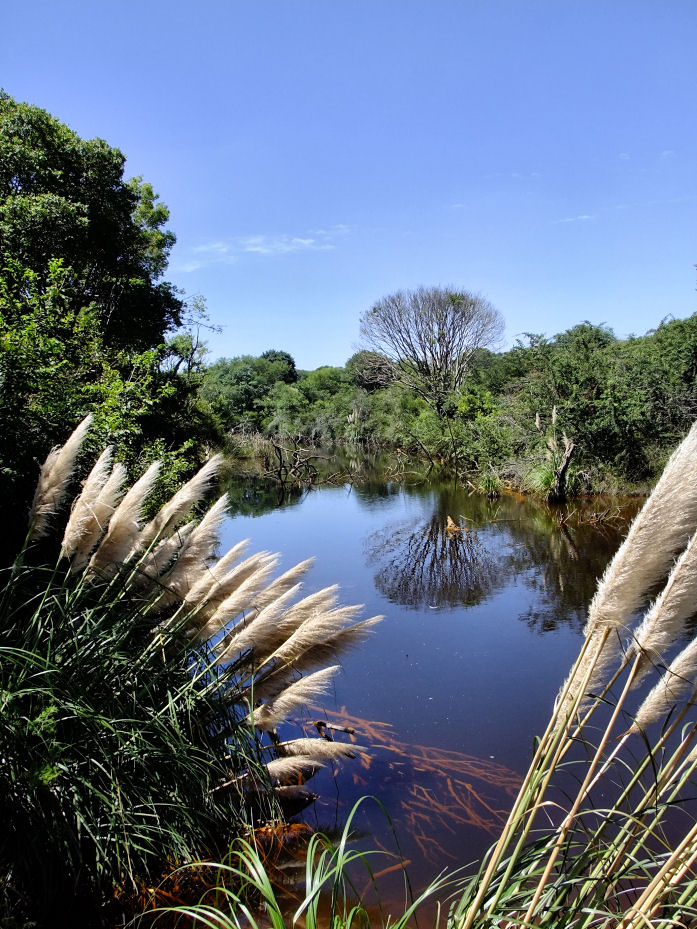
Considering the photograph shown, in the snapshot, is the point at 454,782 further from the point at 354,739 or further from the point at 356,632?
the point at 356,632

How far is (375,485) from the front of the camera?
21000 millimetres

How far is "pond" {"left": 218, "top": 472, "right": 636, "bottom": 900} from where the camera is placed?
386 cm

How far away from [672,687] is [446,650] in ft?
17.8

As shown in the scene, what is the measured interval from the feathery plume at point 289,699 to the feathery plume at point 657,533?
1806mm

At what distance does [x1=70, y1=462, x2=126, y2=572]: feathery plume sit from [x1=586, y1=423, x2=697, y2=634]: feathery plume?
228cm

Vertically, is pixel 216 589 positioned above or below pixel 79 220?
below

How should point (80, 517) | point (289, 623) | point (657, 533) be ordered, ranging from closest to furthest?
point (657, 533) < point (80, 517) < point (289, 623)

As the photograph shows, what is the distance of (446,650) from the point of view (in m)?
6.72

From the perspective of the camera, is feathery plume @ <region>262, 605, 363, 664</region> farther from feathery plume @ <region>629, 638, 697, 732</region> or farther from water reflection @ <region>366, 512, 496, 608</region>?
water reflection @ <region>366, 512, 496, 608</region>

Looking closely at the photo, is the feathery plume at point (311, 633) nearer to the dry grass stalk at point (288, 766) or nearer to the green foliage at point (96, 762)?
the green foliage at point (96, 762)

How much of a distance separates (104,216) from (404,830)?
1431 cm

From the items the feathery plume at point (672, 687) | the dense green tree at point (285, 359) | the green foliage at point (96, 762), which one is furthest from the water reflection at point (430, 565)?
the dense green tree at point (285, 359)

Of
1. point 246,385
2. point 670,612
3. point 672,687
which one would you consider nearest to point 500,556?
point 672,687

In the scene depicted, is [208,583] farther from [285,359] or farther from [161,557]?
[285,359]
